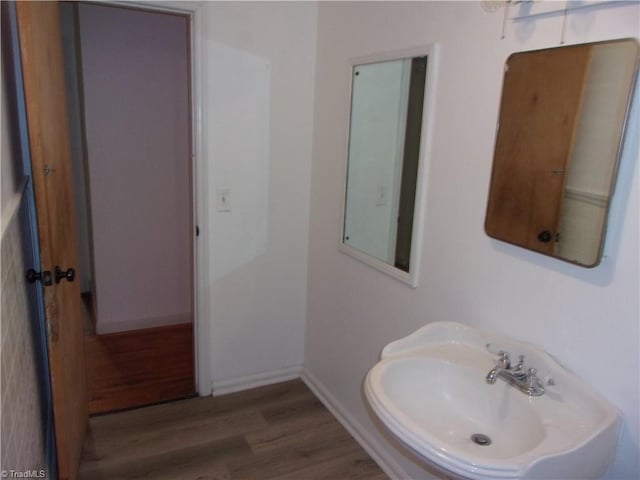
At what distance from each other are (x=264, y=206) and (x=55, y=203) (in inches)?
44.8

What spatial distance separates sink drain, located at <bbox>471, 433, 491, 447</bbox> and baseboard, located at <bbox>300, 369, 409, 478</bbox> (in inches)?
29.7

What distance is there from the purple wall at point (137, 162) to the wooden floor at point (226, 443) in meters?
1.21

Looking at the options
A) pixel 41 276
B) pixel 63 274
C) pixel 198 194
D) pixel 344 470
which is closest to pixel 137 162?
pixel 198 194

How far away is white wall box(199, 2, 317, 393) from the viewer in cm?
238

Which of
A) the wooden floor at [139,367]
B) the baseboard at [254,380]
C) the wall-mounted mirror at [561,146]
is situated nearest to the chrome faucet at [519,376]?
the wall-mounted mirror at [561,146]

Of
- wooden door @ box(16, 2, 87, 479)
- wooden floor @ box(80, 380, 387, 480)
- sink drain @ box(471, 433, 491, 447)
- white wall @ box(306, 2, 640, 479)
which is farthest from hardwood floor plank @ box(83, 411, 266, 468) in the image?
sink drain @ box(471, 433, 491, 447)

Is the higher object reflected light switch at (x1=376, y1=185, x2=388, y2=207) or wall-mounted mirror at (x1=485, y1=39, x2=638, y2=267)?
wall-mounted mirror at (x1=485, y1=39, x2=638, y2=267)

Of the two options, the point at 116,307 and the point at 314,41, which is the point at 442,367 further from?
the point at 116,307

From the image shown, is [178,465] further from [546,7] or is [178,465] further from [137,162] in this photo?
[546,7]

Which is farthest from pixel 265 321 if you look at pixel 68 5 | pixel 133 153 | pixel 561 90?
pixel 68 5

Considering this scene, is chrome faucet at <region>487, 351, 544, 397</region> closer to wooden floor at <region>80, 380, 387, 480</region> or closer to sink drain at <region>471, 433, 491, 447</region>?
sink drain at <region>471, 433, 491, 447</region>

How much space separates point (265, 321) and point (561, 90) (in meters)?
1.99

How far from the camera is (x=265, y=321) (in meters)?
2.80

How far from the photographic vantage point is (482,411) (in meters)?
1.47
